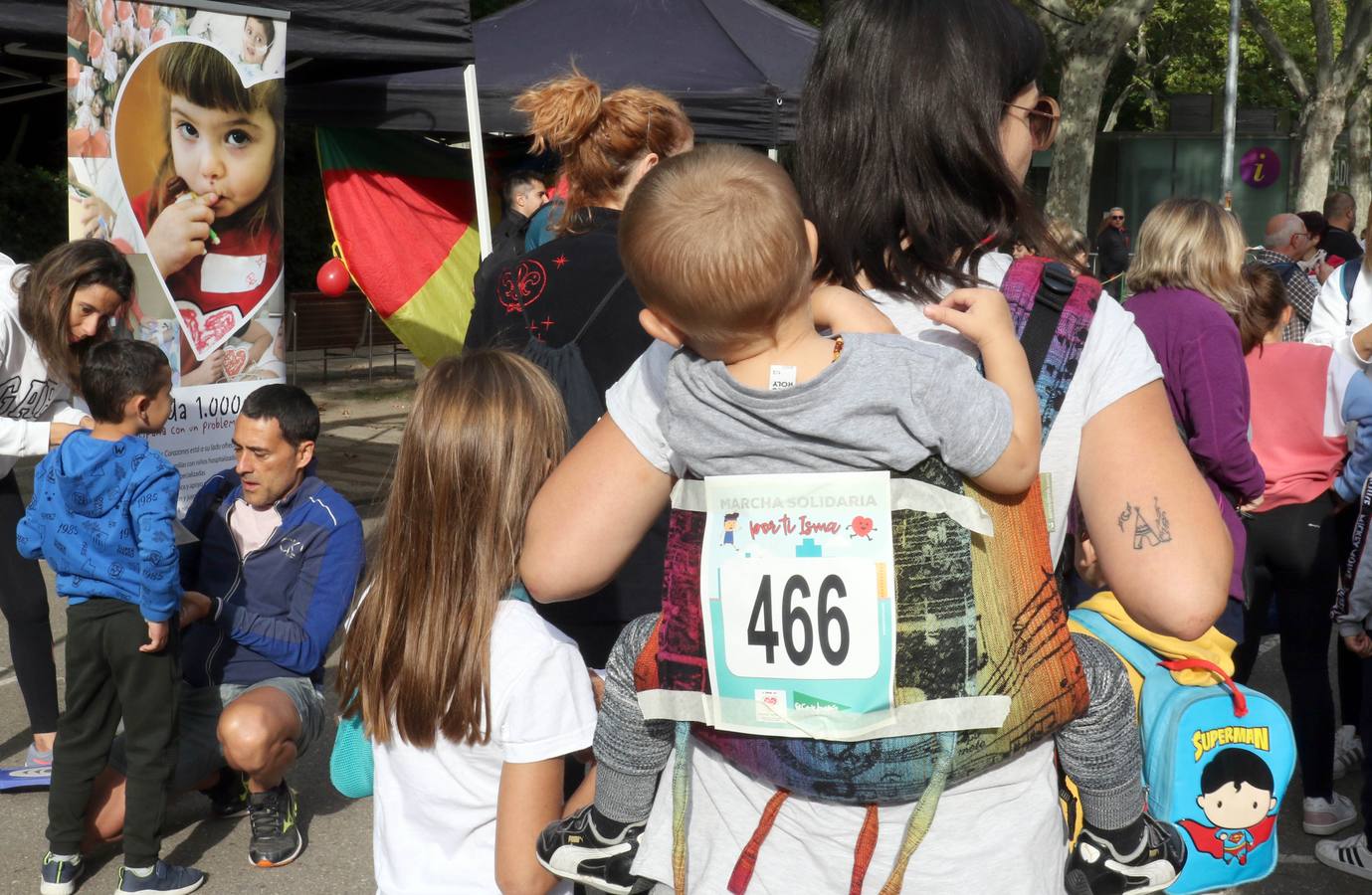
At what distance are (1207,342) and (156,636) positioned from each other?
9.76ft

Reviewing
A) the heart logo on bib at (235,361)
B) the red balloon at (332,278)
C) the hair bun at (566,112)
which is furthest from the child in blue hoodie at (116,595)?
the red balloon at (332,278)

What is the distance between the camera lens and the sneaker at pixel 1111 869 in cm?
158

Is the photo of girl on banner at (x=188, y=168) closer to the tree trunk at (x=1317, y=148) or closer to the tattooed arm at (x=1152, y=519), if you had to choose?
the tattooed arm at (x=1152, y=519)

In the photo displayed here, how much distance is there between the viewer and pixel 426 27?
5.71 metres

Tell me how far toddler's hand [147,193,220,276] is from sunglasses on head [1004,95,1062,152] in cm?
361

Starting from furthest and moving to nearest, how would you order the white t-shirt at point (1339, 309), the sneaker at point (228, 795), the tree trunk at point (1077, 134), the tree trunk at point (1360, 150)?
→ 1. the tree trunk at point (1360, 150)
2. the tree trunk at point (1077, 134)
3. the white t-shirt at point (1339, 309)
4. the sneaker at point (228, 795)

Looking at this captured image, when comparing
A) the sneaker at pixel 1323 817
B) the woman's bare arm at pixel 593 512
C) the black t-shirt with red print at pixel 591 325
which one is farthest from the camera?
the sneaker at pixel 1323 817

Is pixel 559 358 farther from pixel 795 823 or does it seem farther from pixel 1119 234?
pixel 1119 234

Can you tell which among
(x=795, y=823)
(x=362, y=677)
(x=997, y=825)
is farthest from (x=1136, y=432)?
(x=362, y=677)

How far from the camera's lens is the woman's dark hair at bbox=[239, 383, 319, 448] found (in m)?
3.87

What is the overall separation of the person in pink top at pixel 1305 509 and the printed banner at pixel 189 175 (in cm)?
343

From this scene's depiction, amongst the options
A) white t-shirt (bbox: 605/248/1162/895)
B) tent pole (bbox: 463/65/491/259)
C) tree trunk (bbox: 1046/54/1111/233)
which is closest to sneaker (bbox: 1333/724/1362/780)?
white t-shirt (bbox: 605/248/1162/895)

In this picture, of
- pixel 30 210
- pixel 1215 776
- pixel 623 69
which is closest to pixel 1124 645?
pixel 1215 776

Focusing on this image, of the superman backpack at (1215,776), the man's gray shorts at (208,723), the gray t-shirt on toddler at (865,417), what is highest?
the gray t-shirt on toddler at (865,417)
